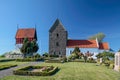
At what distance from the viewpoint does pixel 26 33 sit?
67.6 metres

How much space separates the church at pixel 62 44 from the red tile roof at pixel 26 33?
374 inches

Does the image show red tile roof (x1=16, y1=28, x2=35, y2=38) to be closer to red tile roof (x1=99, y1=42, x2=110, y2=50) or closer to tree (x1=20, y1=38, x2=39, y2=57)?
tree (x1=20, y1=38, x2=39, y2=57)

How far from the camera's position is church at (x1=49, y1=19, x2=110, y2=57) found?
2348 inches

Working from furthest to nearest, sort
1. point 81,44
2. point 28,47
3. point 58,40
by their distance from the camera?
point 58,40 < point 81,44 < point 28,47

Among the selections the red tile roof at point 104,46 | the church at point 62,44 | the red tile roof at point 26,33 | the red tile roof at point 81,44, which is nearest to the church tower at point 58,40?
the church at point 62,44

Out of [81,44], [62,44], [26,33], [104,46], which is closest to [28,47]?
[62,44]

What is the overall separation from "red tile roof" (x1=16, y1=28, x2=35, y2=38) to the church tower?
940 centimetres

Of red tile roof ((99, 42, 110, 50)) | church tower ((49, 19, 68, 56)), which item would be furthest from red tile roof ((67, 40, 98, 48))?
red tile roof ((99, 42, 110, 50))

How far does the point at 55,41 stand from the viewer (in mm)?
60938

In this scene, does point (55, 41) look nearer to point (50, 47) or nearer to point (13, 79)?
point (50, 47)

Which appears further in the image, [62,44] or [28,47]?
[62,44]

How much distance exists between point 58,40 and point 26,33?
47.0ft

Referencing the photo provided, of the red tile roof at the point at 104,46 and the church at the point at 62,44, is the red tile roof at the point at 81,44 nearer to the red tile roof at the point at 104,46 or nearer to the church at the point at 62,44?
the church at the point at 62,44

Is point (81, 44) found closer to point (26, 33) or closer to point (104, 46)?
point (104, 46)
